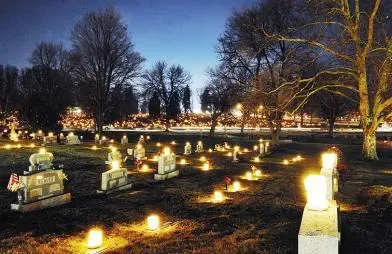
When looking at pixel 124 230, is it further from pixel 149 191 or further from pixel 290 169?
pixel 290 169

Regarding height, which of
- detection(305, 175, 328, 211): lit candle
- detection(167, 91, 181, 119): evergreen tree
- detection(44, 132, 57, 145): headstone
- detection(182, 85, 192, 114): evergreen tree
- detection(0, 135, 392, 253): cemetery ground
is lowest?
detection(0, 135, 392, 253): cemetery ground

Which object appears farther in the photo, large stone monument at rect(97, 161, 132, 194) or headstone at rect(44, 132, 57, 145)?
headstone at rect(44, 132, 57, 145)

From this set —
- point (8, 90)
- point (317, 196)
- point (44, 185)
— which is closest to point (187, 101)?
point (8, 90)

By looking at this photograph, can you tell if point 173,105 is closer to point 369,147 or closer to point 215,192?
point 369,147

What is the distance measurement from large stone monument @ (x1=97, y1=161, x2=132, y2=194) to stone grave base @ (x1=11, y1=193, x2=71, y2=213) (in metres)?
1.73

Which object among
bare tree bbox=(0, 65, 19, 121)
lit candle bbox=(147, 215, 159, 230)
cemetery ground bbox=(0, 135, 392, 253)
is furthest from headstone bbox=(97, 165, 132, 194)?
bare tree bbox=(0, 65, 19, 121)

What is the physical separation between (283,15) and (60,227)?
29.3 m

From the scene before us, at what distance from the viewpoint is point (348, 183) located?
16312mm

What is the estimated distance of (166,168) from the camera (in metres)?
19.1

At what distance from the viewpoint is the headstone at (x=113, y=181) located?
1505 cm

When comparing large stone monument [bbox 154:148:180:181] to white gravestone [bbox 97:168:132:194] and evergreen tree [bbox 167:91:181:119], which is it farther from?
evergreen tree [bbox 167:91:181:119]

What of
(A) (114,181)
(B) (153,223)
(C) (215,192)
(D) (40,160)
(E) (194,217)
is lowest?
(E) (194,217)

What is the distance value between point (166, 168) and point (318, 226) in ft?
45.4

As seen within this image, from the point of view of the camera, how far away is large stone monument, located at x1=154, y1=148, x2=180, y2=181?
1858cm
